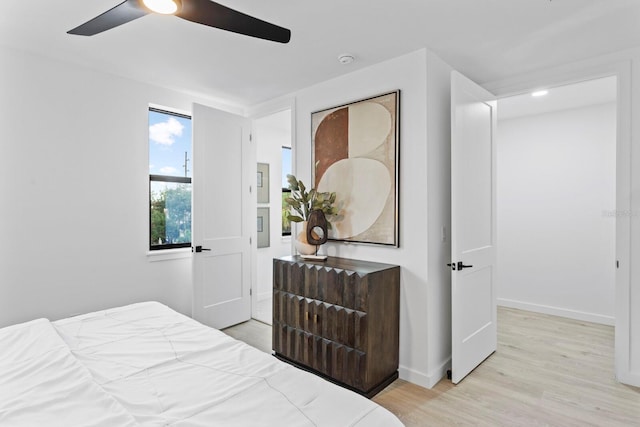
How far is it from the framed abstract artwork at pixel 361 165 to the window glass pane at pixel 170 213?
155cm

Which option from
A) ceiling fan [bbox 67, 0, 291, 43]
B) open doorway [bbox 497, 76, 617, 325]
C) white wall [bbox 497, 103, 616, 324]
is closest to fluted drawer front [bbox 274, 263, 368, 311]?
ceiling fan [bbox 67, 0, 291, 43]

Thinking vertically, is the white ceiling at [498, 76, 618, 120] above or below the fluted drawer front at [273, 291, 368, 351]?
above

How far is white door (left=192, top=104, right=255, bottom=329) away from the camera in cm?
352

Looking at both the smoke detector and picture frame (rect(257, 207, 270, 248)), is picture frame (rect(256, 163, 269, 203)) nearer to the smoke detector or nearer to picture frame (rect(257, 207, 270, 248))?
picture frame (rect(257, 207, 270, 248))

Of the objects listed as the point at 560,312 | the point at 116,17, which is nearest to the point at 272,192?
the point at 116,17

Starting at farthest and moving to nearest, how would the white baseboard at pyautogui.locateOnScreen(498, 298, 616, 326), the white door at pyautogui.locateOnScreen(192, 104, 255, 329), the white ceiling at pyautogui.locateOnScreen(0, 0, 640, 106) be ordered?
the white baseboard at pyautogui.locateOnScreen(498, 298, 616, 326)
the white door at pyautogui.locateOnScreen(192, 104, 255, 329)
the white ceiling at pyautogui.locateOnScreen(0, 0, 640, 106)

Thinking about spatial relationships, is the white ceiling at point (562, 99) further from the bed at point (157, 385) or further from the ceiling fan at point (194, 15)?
the bed at point (157, 385)

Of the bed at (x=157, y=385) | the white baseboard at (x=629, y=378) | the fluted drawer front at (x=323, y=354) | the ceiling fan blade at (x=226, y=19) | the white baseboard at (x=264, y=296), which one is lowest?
the white baseboard at (x=629, y=378)

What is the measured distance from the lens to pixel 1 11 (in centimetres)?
214

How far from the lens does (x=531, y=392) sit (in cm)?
248

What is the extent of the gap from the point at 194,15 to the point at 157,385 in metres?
1.49

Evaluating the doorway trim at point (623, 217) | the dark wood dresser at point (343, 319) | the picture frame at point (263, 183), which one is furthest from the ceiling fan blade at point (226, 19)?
the picture frame at point (263, 183)

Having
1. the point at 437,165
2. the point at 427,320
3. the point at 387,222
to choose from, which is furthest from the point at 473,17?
the point at 427,320

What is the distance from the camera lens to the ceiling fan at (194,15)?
1418mm
